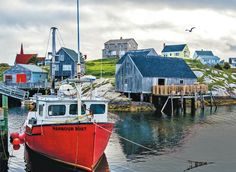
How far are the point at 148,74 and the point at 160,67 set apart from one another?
11.2 ft

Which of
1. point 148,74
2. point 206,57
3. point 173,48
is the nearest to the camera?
point 148,74

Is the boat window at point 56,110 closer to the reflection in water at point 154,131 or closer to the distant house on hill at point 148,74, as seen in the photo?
the reflection in water at point 154,131

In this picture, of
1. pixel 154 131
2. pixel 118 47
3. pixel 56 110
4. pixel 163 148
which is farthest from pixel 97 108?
pixel 118 47

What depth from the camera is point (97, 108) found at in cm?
2816

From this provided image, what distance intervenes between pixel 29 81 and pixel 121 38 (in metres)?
56.2

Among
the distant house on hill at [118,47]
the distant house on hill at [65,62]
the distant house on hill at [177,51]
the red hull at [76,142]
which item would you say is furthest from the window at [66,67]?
the red hull at [76,142]

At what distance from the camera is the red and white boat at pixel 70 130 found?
968 inches

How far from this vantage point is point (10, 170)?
26359mm

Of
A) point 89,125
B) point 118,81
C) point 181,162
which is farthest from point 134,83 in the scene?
point 89,125

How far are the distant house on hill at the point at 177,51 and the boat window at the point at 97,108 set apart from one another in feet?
369

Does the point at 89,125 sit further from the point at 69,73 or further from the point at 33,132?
the point at 69,73

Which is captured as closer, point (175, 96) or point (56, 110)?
point (56, 110)

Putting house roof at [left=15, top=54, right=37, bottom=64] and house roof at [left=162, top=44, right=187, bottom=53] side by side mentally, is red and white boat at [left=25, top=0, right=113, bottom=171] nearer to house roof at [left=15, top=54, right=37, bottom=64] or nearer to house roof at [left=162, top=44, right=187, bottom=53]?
house roof at [left=15, top=54, right=37, bottom=64]

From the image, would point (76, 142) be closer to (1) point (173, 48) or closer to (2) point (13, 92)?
(2) point (13, 92)
